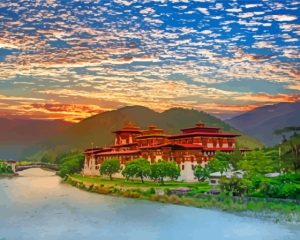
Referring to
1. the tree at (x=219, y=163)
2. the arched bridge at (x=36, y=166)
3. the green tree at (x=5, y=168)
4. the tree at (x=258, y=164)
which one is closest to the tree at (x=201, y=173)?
the tree at (x=219, y=163)

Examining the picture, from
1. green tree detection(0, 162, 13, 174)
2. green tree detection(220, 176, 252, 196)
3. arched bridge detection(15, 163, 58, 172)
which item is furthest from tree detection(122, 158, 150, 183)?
green tree detection(0, 162, 13, 174)

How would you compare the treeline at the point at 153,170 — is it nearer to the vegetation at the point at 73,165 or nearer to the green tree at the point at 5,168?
the vegetation at the point at 73,165

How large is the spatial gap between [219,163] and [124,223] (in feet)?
16.1

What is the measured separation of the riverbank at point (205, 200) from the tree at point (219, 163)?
1.91 ft

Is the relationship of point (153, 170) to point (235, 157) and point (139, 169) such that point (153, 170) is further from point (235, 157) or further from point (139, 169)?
point (235, 157)

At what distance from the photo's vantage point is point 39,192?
508 inches

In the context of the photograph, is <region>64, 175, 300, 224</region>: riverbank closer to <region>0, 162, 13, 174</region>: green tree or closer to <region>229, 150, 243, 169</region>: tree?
<region>229, 150, 243, 169</region>: tree

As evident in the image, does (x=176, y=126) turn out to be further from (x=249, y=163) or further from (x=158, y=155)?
(x=249, y=163)

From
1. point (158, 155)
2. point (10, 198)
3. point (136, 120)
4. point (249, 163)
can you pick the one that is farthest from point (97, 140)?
point (249, 163)

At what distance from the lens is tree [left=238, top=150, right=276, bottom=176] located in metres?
10.8

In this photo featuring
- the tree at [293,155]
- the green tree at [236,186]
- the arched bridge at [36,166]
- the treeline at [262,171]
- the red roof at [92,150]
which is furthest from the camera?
the arched bridge at [36,166]

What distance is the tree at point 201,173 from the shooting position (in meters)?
12.2

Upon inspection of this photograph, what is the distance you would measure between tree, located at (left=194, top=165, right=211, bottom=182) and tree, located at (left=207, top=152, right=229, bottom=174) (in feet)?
0.36

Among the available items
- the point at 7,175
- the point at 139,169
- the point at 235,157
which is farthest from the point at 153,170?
the point at 7,175
